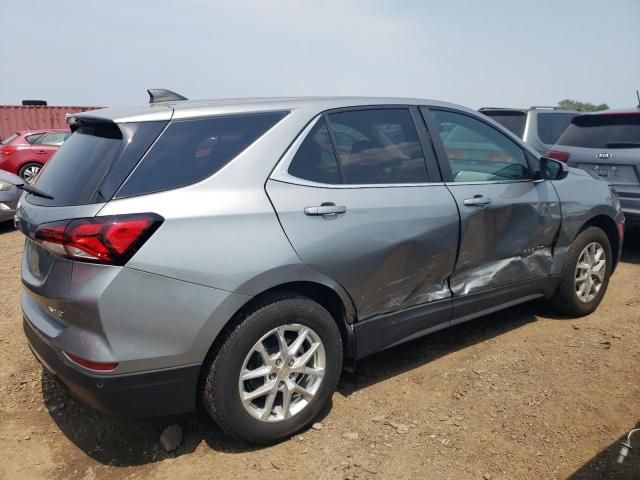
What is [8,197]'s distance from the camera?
8.05 m

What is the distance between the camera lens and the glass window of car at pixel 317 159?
8.87ft

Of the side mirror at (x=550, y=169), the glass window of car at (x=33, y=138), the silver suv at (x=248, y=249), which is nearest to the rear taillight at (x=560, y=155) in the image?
the side mirror at (x=550, y=169)

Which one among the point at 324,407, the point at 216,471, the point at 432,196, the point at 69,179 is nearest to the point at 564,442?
the point at 324,407

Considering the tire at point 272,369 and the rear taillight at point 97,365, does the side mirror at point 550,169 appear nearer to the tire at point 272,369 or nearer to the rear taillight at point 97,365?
the tire at point 272,369

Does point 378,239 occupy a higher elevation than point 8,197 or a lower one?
higher

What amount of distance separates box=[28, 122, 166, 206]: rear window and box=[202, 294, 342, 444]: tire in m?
0.85

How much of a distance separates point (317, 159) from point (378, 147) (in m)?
0.48

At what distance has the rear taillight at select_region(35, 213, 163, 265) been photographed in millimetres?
2168

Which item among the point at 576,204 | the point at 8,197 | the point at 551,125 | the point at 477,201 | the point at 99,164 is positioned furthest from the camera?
the point at 8,197

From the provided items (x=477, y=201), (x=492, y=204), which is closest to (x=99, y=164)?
(x=477, y=201)

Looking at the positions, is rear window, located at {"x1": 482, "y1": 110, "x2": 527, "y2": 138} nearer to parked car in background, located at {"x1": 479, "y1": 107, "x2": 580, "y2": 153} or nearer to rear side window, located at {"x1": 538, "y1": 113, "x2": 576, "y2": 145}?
parked car in background, located at {"x1": 479, "y1": 107, "x2": 580, "y2": 153}

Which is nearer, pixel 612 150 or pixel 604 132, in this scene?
pixel 612 150

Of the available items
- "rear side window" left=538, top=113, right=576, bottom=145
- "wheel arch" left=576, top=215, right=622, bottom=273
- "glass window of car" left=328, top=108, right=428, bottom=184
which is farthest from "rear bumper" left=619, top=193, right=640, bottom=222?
"glass window of car" left=328, top=108, right=428, bottom=184

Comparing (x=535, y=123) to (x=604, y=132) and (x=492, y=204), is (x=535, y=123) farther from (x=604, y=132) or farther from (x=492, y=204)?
(x=492, y=204)
